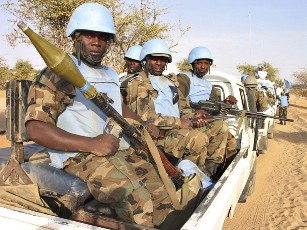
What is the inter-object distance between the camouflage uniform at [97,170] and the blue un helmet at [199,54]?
10.5ft

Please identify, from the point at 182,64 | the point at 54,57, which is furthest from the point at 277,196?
the point at 182,64

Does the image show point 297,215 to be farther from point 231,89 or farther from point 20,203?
point 20,203

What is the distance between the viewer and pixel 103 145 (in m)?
2.20

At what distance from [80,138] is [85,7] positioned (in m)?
0.96

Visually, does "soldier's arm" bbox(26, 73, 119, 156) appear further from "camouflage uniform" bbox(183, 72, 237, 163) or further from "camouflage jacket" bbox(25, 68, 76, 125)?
"camouflage uniform" bbox(183, 72, 237, 163)

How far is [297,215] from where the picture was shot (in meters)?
4.91

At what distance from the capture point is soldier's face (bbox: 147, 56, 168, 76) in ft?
13.2

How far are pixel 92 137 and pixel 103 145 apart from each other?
110mm

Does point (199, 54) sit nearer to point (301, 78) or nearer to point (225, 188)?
point (225, 188)

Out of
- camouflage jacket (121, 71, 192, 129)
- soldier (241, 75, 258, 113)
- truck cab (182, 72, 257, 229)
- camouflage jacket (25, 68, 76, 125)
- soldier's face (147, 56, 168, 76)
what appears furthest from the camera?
soldier (241, 75, 258, 113)

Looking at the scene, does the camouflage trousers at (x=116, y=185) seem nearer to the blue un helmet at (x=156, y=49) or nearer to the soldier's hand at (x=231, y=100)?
the blue un helmet at (x=156, y=49)

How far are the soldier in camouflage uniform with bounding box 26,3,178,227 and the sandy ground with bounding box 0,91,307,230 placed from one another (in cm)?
258

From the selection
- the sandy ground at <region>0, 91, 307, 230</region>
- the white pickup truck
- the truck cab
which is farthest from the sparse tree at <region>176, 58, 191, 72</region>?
the white pickup truck

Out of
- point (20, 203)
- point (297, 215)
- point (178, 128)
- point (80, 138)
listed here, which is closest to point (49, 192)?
point (20, 203)
